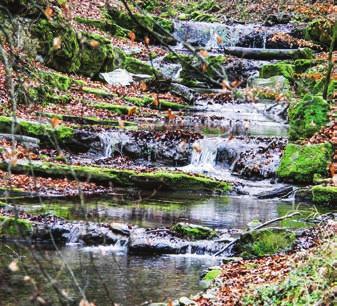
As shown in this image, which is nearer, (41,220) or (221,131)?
(41,220)

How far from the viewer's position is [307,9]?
2331 cm

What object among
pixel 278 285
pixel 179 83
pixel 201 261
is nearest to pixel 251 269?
pixel 201 261

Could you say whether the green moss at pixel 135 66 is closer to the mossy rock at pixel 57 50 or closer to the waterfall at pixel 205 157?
the mossy rock at pixel 57 50

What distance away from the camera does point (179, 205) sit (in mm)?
12734

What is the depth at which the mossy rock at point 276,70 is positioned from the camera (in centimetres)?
2551

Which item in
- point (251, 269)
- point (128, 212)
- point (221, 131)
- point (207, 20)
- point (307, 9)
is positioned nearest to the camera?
point (251, 269)

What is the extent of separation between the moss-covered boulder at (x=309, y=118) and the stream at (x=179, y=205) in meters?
0.72

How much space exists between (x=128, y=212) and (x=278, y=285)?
241 inches

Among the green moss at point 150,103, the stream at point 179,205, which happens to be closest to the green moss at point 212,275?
the stream at point 179,205

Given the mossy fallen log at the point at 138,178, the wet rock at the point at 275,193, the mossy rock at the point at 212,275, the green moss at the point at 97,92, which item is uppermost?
the green moss at the point at 97,92

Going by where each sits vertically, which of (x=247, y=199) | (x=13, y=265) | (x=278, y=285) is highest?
(x=13, y=265)

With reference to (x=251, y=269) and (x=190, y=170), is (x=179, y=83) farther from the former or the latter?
(x=251, y=269)

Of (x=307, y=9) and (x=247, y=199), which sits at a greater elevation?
(x=307, y=9)

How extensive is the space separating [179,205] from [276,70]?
47.1 feet
